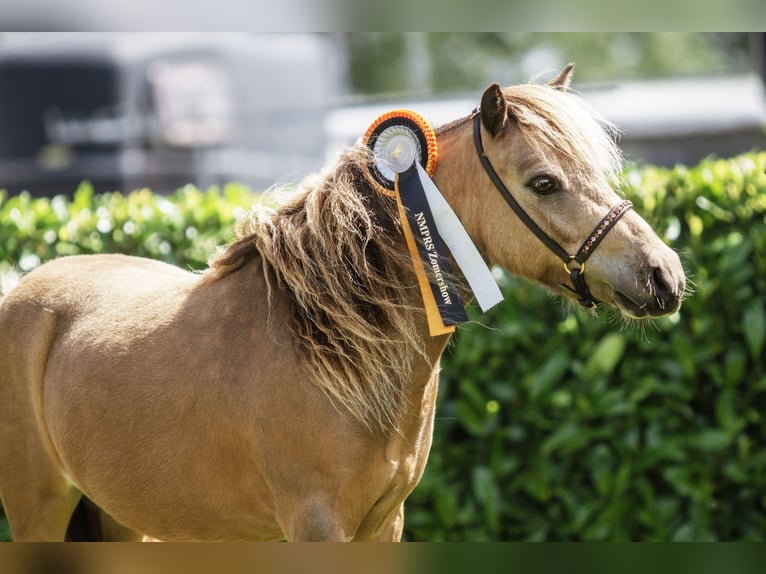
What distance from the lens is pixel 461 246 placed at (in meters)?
2.89

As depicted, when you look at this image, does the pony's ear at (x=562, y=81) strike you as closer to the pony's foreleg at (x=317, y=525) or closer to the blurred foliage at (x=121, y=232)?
the pony's foreleg at (x=317, y=525)

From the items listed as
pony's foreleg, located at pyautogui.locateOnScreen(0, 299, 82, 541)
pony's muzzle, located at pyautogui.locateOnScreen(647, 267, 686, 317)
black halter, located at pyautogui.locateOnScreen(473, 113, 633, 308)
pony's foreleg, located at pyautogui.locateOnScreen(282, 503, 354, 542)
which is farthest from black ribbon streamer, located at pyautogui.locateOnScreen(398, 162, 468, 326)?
pony's foreleg, located at pyautogui.locateOnScreen(0, 299, 82, 541)

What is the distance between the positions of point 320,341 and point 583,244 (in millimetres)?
844

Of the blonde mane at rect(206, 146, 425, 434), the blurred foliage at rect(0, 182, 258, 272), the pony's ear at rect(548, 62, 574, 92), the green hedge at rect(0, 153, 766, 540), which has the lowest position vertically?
the green hedge at rect(0, 153, 766, 540)

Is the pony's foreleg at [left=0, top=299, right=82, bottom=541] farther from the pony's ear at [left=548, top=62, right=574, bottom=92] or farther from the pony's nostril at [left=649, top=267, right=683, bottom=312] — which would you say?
the pony's nostril at [left=649, top=267, right=683, bottom=312]

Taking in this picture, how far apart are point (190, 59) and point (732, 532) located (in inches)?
407

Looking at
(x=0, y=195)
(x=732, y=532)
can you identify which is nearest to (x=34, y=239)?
(x=0, y=195)

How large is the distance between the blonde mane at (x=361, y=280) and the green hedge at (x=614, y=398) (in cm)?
202

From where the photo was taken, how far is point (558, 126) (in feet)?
9.22

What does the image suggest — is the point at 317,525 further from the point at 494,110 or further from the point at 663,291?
the point at 494,110

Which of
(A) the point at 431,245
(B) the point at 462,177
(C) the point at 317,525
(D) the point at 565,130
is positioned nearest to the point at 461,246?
(A) the point at 431,245

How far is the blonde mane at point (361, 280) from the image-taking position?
2857mm

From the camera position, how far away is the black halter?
8.91 feet

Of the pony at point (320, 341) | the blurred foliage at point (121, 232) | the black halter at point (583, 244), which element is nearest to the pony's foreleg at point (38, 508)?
the pony at point (320, 341)
